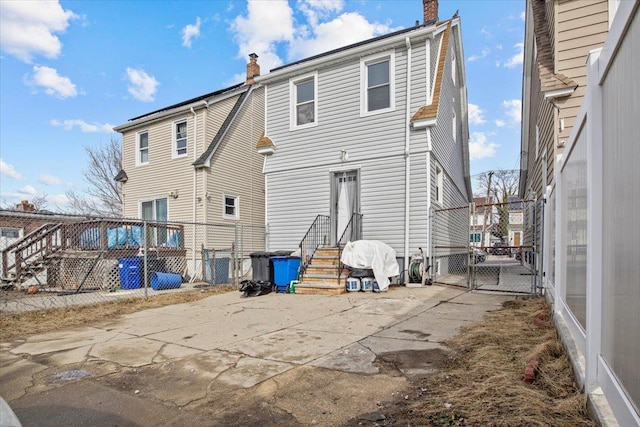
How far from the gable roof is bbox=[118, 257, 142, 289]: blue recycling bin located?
4.41 m

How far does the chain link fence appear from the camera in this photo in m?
10.4

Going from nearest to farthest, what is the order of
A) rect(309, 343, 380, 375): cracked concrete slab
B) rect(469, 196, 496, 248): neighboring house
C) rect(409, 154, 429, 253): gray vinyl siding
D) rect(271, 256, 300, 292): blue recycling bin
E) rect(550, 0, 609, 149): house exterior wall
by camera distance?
rect(309, 343, 380, 375): cracked concrete slab → rect(550, 0, 609, 149): house exterior wall → rect(469, 196, 496, 248): neighboring house → rect(271, 256, 300, 292): blue recycling bin → rect(409, 154, 429, 253): gray vinyl siding

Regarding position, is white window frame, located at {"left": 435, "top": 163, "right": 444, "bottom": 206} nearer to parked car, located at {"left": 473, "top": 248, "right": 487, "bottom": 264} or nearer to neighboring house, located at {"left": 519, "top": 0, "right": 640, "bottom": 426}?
parked car, located at {"left": 473, "top": 248, "right": 487, "bottom": 264}

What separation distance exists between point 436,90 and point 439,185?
2.88 meters

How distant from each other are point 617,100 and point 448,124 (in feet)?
37.5

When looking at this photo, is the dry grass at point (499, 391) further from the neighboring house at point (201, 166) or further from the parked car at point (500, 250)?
the neighboring house at point (201, 166)

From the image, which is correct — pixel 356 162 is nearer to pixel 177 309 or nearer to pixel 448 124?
pixel 448 124

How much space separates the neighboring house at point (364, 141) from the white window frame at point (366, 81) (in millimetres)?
28

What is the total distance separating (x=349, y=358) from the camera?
13.3 feet

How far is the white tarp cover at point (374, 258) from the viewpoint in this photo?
30.0 ft

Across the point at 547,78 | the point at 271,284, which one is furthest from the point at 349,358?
the point at 547,78

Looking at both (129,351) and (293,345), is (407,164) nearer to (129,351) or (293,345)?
(293,345)

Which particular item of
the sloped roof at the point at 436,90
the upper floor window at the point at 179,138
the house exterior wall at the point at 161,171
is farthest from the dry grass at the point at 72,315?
the upper floor window at the point at 179,138

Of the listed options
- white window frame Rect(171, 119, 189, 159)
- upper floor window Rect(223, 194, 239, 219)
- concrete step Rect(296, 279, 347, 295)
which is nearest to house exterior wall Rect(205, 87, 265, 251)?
upper floor window Rect(223, 194, 239, 219)
